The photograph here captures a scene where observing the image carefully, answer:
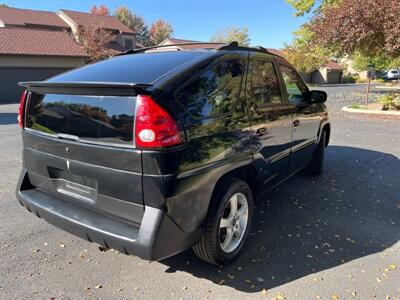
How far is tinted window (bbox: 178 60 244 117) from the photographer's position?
8.29ft

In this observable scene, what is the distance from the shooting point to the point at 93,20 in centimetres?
3566

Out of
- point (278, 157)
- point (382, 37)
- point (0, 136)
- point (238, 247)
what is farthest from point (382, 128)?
point (0, 136)

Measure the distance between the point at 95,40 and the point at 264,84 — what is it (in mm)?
32235

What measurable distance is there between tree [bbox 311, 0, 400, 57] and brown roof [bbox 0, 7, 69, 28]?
27.9m

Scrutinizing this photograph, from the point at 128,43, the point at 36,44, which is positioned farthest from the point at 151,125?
the point at 128,43

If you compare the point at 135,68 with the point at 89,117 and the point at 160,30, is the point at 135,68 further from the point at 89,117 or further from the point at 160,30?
the point at 160,30

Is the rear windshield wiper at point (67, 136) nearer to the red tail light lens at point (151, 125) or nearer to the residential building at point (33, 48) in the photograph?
the red tail light lens at point (151, 125)

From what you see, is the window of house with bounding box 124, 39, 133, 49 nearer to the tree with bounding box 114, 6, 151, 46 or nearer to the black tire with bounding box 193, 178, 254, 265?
the tree with bounding box 114, 6, 151, 46

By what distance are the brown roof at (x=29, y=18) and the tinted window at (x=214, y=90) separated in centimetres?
3436

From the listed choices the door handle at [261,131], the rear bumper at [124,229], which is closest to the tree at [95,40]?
the door handle at [261,131]

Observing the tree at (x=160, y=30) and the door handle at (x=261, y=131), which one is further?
the tree at (x=160, y=30)

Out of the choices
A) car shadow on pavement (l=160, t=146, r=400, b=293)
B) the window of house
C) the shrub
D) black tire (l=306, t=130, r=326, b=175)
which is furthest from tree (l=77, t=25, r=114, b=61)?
car shadow on pavement (l=160, t=146, r=400, b=293)

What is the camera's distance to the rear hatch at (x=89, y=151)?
235cm

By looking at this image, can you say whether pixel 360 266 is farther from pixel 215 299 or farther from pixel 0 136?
pixel 0 136
